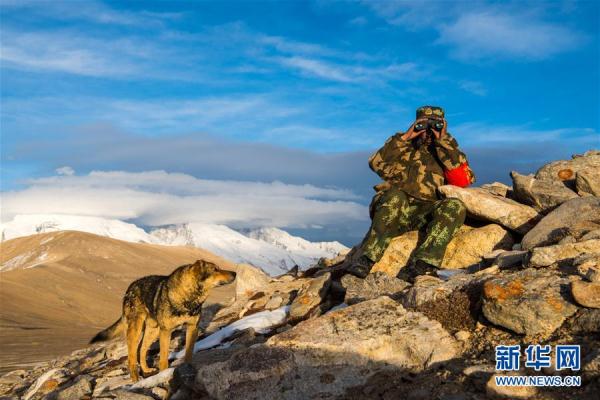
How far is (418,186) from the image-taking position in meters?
11.4

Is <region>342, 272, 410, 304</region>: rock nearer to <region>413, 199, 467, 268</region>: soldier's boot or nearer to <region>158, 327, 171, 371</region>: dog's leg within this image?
<region>413, 199, 467, 268</region>: soldier's boot

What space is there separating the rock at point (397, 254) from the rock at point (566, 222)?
2181mm

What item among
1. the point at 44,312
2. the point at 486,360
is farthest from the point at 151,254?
the point at 486,360

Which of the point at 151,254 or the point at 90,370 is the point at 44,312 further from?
the point at 151,254

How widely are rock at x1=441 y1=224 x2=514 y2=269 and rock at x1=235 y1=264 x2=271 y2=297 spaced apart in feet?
16.6

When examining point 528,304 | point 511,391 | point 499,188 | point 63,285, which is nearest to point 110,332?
point 528,304

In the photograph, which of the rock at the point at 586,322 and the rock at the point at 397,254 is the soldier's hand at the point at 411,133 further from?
the rock at the point at 586,322

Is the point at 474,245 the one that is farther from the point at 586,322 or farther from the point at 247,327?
the point at 586,322

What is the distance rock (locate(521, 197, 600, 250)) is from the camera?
31.3ft

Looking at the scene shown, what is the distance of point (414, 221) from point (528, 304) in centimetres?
484

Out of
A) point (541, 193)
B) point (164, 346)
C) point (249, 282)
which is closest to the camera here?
point (164, 346)

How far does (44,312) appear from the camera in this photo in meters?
51.1

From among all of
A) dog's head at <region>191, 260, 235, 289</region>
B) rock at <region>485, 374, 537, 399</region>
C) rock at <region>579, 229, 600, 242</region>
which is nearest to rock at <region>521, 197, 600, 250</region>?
rock at <region>579, 229, 600, 242</region>

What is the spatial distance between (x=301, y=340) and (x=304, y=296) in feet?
12.0
